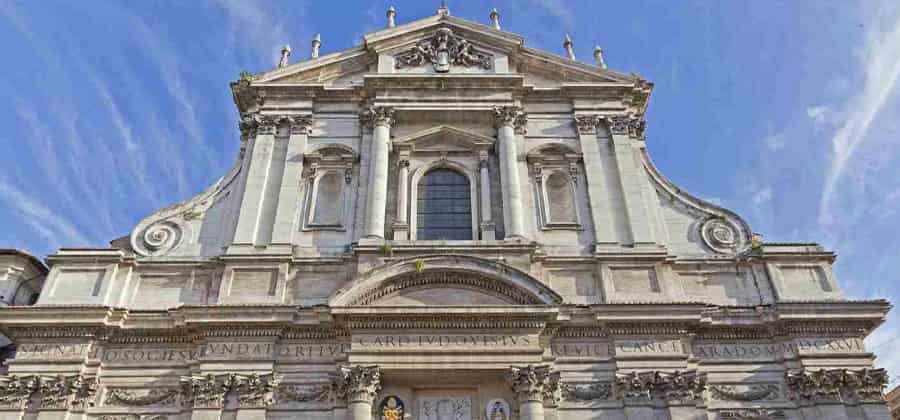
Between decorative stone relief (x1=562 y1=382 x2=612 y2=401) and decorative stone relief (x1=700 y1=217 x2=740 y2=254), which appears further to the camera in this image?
decorative stone relief (x1=700 y1=217 x2=740 y2=254)

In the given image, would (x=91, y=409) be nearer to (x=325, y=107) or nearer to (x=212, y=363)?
(x=212, y=363)

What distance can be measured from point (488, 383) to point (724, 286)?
6.01 meters

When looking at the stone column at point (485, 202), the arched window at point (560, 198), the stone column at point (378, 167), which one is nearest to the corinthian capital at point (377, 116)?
the stone column at point (378, 167)

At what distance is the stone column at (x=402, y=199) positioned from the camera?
57.0ft

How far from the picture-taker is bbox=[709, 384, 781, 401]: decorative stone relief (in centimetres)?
1502

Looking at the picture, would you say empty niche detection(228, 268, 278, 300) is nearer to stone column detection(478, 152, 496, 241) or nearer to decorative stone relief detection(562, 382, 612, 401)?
stone column detection(478, 152, 496, 241)

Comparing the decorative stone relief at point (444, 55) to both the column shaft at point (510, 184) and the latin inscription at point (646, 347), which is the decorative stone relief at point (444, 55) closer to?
the column shaft at point (510, 184)

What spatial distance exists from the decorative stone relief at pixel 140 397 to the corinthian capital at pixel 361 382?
11.6ft

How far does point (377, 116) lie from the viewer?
19297mm

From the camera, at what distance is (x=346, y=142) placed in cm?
1938

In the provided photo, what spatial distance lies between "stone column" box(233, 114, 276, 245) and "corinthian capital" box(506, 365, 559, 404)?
6.88 meters

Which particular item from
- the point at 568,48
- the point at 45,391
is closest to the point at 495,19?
the point at 568,48

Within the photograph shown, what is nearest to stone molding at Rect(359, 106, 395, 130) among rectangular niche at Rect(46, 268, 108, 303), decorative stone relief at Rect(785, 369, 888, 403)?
rectangular niche at Rect(46, 268, 108, 303)

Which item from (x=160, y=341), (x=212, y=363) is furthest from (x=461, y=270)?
(x=160, y=341)
